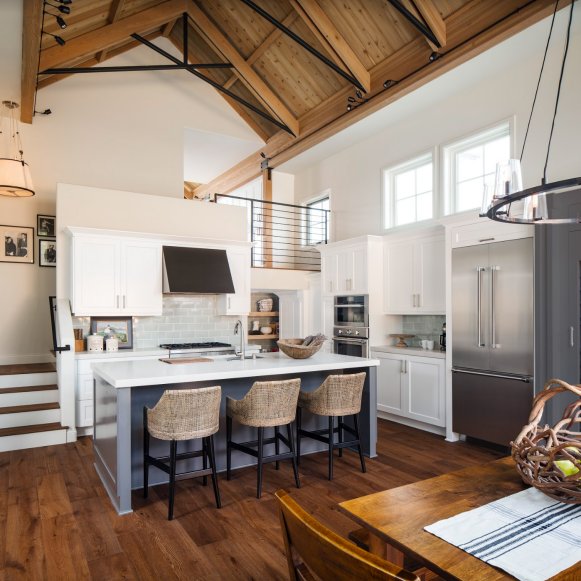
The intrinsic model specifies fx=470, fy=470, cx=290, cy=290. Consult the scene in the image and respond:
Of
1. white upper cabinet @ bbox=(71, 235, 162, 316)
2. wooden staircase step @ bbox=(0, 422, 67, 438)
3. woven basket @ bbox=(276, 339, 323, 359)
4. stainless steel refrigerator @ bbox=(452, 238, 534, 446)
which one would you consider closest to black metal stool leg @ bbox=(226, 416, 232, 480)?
woven basket @ bbox=(276, 339, 323, 359)

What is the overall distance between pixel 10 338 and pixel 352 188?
18.6 ft

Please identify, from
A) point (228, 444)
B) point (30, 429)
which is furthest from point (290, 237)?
point (228, 444)

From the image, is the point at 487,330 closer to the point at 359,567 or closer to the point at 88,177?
the point at 359,567

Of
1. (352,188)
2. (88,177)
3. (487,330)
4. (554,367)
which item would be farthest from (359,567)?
(88,177)

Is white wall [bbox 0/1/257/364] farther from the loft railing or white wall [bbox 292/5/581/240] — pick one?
white wall [bbox 292/5/581/240]

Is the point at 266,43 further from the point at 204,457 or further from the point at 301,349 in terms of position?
the point at 204,457

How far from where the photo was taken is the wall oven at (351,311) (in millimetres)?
6371

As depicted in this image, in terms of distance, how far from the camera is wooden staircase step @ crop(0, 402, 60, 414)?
5195mm

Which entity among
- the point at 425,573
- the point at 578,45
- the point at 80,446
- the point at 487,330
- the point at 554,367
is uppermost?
the point at 578,45

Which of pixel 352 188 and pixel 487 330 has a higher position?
pixel 352 188

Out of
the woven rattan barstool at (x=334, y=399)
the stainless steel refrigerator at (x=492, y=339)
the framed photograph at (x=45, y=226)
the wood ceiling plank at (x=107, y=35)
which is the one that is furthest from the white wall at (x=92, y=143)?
the stainless steel refrigerator at (x=492, y=339)

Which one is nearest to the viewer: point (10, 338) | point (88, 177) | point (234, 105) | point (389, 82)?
point (389, 82)

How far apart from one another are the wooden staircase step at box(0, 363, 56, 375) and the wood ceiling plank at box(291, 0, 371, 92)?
5.55 meters

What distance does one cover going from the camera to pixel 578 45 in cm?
458
